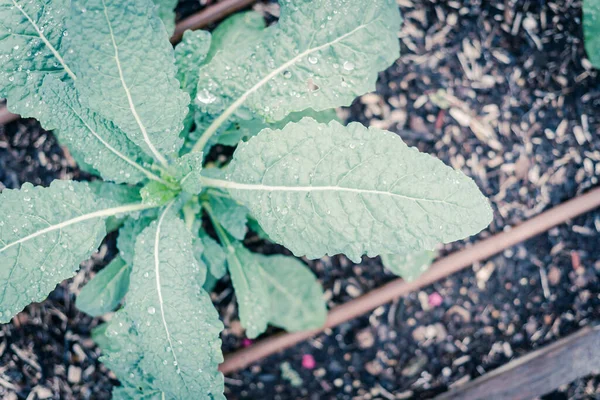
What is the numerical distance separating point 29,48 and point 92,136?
0.63 feet

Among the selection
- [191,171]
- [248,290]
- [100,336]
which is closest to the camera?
[191,171]

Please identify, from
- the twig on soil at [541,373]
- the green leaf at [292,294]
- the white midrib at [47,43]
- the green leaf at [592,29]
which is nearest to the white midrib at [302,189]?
the white midrib at [47,43]

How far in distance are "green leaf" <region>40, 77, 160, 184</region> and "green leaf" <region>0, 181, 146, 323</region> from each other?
0.07m

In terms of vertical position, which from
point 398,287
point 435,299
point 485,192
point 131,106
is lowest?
point 435,299

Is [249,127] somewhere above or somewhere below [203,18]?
below

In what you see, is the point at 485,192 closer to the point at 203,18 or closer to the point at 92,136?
the point at 203,18

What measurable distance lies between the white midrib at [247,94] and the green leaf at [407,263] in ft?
1.85

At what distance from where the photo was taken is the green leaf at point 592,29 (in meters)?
1.42

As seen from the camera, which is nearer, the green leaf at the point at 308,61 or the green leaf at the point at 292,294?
the green leaf at the point at 308,61

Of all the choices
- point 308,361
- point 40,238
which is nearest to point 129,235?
point 40,238

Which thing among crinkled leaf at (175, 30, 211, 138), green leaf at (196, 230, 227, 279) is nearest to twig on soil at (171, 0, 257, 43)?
crinkled leaf at (175, 30, 211, 138)

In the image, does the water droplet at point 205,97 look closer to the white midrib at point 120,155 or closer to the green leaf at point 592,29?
the white midrib at point 120,155

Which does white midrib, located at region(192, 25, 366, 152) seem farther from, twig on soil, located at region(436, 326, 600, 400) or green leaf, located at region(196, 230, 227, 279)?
twig on soil, located at region(436, 326, 600, 400)

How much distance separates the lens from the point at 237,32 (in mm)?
1277
